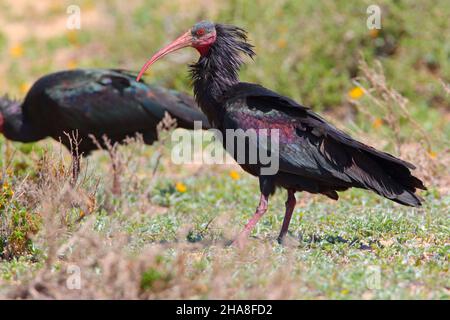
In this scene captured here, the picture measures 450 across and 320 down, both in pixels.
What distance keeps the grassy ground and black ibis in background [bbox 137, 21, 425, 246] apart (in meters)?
0.44

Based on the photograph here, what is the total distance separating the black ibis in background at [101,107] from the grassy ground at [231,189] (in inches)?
11.8

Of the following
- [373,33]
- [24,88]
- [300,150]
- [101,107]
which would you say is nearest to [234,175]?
[101,107]

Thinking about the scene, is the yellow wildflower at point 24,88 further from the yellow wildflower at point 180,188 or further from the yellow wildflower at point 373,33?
the yellow wildflower at point 373,33

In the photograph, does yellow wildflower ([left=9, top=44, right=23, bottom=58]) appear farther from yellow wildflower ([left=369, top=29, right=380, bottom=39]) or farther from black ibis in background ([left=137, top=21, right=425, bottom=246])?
black ibis in background ([left=137, top=21, right=425, bottom=246])

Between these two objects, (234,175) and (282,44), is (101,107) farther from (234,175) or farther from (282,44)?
(282,44)

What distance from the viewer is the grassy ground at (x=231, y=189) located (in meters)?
5.11

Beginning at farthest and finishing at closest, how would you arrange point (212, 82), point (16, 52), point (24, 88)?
point (16, 52), point (24, 88), point (212, 82)

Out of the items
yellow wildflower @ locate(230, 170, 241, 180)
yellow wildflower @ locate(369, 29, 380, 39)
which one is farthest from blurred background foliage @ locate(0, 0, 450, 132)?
yellow wildflower @ locate(230, 170, 241, 180)

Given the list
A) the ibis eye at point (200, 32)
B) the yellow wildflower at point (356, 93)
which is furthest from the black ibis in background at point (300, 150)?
the yellow wildflower at point (356, 93)

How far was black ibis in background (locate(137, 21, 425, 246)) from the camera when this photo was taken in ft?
20.2

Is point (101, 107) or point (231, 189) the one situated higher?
point (101, 107)

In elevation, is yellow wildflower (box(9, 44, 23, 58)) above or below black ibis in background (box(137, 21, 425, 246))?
above

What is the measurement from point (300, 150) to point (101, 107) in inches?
130

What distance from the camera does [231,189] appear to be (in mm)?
9125
